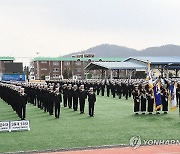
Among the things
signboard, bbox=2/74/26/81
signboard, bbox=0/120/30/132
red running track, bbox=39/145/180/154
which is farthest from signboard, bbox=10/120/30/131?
signboard, bbox=2/74/26/81

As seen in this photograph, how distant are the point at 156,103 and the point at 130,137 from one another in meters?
5.64

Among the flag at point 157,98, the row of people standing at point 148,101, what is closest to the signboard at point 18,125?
the row of people standing at point 148,101

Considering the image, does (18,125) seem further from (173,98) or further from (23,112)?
(173,98)

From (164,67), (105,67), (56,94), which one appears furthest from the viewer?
(164,67)

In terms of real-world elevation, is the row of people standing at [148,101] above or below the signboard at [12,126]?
above

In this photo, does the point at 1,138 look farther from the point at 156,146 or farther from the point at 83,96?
the point at 83,96

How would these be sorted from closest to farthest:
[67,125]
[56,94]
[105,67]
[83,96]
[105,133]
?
[105,133]
[67,125]
[56,94]
[83,96]
[105,67]

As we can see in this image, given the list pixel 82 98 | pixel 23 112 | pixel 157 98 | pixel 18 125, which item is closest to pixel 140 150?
pixel 18 125

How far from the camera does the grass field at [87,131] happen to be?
9.34 metres

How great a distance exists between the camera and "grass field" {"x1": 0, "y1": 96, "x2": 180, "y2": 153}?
934 cm

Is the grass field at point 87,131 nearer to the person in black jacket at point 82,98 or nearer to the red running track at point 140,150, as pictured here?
the red running track at point 140,150

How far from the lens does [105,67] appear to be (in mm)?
40250

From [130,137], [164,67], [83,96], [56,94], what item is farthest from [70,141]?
[164,67]

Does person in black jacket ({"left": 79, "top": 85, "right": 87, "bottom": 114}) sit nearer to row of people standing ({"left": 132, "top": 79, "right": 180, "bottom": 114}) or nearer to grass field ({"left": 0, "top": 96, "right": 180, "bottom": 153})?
grass field ({"left": 0, "top": 96, "right": 180, "bottom": 153})
